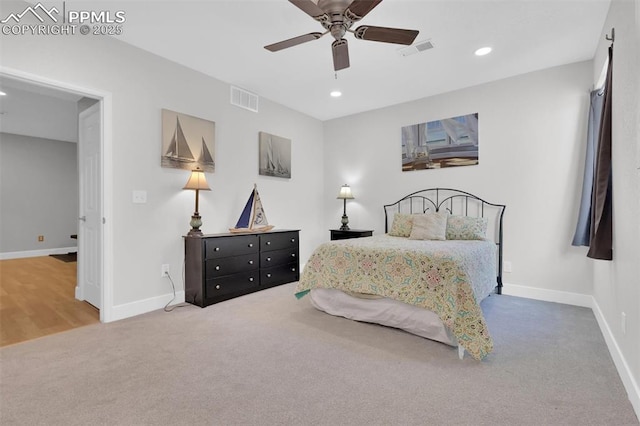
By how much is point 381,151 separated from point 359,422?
408cm

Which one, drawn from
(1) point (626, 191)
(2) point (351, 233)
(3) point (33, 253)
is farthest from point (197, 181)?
(3) point (33, 253)

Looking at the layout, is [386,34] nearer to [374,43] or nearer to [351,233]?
[374,43]

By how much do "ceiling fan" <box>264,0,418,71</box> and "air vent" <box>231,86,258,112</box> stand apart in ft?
6.33

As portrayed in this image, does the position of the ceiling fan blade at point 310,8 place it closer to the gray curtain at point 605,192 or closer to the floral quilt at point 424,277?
the floral quilt at point 424,277

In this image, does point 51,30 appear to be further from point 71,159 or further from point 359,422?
point 71,159

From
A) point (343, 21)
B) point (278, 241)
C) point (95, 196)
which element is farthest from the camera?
point (278, 241)

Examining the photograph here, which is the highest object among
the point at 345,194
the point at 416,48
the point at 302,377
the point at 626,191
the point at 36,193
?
the point at 416,48

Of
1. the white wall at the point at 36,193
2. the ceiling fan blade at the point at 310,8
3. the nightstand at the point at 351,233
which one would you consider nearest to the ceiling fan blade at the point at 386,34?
the ceiling fan blade at the point at 310,8

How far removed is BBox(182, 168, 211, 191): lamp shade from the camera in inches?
135

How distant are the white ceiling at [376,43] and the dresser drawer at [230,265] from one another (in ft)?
7.27

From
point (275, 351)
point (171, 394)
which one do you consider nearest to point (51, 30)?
point (171, 394)

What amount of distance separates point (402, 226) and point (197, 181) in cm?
256

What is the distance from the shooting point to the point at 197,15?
2629 mm

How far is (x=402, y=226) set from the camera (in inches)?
160
